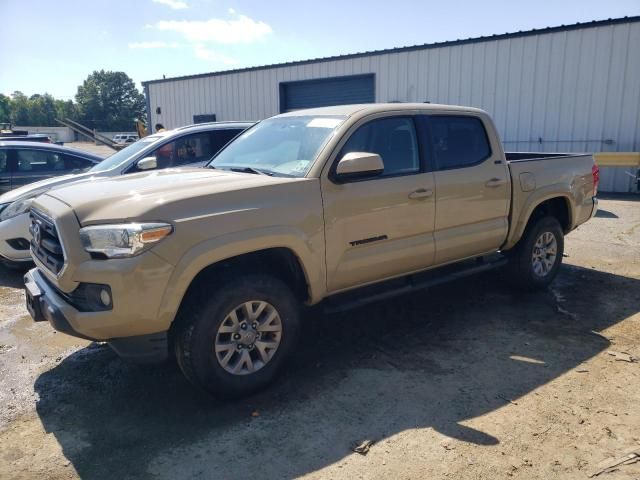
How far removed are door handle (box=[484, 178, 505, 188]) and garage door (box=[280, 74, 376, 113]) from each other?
13.2 m

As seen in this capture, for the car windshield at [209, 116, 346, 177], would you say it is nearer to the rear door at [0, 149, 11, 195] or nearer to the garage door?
the rear door at [0, 149, 11, 195]

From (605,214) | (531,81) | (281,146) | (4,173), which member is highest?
(531,81)

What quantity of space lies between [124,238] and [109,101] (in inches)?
5060

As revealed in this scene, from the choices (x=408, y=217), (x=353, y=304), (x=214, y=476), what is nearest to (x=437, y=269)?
(x=408, y=217)

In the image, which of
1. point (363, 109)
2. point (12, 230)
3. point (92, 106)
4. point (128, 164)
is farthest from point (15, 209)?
point (92, 106)

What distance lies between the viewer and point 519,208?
520cm

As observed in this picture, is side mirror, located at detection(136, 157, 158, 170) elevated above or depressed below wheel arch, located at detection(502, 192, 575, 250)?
above

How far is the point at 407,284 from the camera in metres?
4.52

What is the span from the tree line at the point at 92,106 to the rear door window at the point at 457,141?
105m

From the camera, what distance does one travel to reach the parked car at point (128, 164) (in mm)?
6262

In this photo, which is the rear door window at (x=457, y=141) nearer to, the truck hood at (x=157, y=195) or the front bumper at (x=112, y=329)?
the truck hood at (x=157, y=195)

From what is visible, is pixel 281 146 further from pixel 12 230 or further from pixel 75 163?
pixel 75 163

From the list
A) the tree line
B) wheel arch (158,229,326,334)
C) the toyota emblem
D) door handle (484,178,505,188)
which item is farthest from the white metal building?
the tree line

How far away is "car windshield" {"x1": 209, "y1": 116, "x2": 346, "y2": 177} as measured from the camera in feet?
13.0
